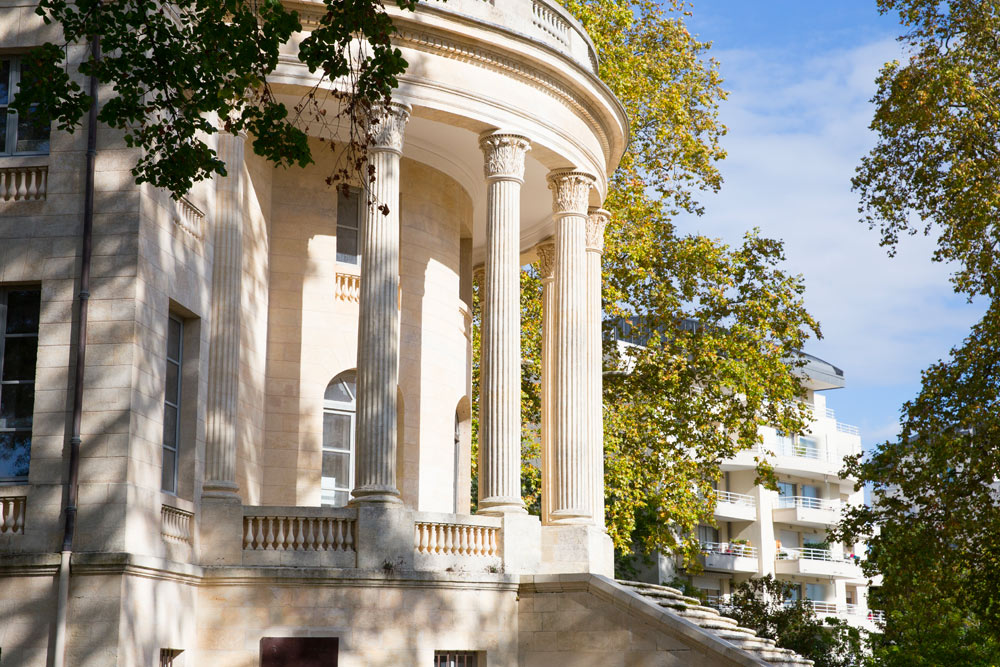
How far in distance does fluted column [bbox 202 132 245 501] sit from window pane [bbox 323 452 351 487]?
11.9 feet

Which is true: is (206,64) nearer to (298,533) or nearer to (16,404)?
(16,404)

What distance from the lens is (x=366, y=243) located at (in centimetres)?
2142

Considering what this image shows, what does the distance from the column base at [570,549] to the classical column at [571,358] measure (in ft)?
1.60

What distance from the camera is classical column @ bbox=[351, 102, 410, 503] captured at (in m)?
20.8

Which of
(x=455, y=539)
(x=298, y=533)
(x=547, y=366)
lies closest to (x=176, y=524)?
(x=298, y=533)

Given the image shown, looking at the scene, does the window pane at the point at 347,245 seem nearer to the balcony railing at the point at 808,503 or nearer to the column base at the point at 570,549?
the column base at the point at 570,549

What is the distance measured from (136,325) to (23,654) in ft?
15.2

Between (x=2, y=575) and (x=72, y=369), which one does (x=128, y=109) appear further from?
(x=2, y=575)

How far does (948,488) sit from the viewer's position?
2581 cm

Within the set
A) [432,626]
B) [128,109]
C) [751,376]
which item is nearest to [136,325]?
[128,109]

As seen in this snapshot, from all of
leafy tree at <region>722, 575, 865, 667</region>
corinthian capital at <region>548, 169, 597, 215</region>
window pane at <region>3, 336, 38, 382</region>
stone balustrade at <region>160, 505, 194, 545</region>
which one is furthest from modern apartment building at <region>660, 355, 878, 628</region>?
window pane at <region>3, 336, 38, 382</region>

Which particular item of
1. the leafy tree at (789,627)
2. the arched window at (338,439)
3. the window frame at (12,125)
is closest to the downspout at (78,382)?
the window frame at (12,125)

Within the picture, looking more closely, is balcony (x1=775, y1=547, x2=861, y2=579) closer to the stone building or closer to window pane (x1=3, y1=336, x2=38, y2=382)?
the stone building

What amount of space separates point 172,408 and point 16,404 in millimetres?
2530
